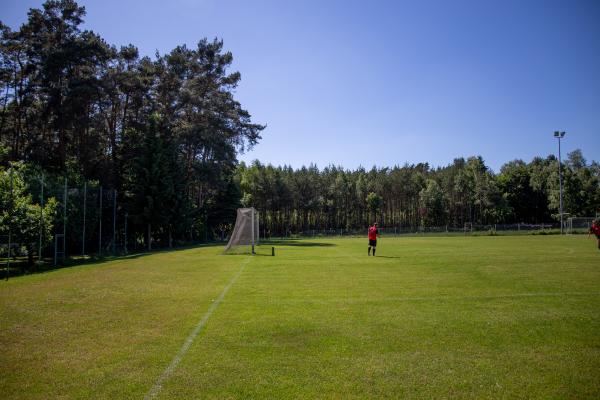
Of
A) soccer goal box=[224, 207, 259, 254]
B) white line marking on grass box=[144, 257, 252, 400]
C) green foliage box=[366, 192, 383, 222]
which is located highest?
green foliage box=[366, 192, 383, 222]

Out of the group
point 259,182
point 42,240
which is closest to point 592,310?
point 42,240

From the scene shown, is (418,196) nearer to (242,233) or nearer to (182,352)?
(242,233)

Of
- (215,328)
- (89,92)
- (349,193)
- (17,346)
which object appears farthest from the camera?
(349,193)

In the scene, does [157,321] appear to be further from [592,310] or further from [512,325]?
[592,310]

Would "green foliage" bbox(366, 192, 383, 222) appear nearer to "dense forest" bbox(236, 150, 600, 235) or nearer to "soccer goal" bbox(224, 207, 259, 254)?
"dense forest" bbox(236, 150, 600, 235)

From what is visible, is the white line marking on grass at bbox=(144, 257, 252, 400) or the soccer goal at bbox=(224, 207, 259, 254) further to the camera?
the soccer goal at bbox=(224, 207, 259, 254)

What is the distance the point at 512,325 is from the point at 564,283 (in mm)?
6180

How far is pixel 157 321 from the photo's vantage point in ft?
25.9

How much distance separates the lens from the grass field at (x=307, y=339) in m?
4.74

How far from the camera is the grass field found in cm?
474

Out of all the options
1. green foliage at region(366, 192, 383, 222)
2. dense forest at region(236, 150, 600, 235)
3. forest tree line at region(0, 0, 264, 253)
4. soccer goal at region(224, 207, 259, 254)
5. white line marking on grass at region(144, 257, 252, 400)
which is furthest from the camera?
green foliage at region(366, 192, 383, 222)

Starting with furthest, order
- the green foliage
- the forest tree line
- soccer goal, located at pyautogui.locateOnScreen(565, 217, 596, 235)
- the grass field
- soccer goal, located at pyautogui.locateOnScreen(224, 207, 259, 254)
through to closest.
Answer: the green foliage
soccer goal, located at pyautogui.locateOnScreen(565, 217, 596, 235)
the forest tree line
soccer goal, located at pyautogui.locateOnScreen(224, 207, 259, 254)
the grass field

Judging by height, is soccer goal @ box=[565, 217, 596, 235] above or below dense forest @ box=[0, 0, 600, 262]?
below

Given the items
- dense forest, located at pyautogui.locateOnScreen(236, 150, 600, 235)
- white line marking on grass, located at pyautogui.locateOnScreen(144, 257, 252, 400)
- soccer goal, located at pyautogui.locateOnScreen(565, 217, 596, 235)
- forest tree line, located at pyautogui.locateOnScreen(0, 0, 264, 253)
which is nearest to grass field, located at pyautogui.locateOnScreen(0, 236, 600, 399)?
white line marking on grass, located at pyautogui.locateOnScreen(144, 257, 252, 400)
